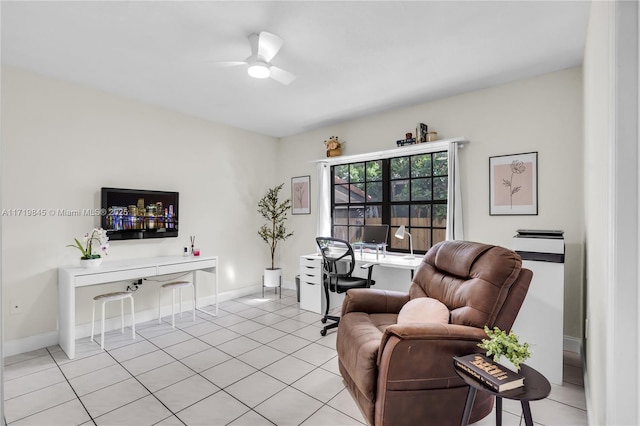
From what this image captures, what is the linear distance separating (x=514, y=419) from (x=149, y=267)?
3.44 metres

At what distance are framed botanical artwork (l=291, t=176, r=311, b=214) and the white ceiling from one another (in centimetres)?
168

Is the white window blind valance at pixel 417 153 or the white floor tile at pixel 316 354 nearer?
the white floor tile at pixel 316 354

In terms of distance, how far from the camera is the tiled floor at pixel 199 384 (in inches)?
82.3

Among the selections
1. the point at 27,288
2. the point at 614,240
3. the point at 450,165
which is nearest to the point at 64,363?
the point at 27,288

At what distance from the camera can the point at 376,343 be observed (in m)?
1.95

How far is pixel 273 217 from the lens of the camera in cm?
527

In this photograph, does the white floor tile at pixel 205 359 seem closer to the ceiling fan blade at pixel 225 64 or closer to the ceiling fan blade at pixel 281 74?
the ceiling fan blade at pixel 281 74

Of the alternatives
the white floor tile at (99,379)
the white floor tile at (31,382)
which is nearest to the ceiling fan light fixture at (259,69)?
the white floor tile at (99,379)

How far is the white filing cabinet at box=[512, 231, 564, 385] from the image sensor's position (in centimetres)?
247

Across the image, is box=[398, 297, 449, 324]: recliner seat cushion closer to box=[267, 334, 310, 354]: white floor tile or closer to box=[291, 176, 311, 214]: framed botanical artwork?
box=[267, 334, 310, 354]: white floor tile

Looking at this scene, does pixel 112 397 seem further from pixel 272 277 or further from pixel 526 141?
pixel 526 141

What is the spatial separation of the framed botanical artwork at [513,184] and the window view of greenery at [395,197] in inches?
22.7

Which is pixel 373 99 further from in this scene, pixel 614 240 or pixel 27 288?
pixel 27 288

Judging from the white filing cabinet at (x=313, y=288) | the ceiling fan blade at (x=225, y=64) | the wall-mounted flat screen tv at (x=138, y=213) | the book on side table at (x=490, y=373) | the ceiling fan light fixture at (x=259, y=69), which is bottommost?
the white filing cabinet at (x=313, y=288)
